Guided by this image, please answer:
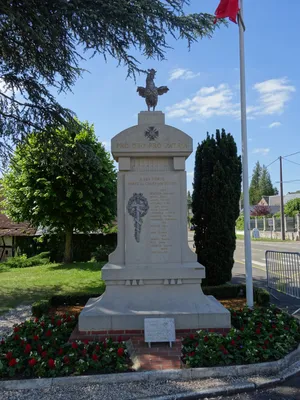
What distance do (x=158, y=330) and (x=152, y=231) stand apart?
182 centimetres

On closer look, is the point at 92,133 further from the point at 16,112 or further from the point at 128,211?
the point at 128,211

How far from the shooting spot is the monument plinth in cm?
575

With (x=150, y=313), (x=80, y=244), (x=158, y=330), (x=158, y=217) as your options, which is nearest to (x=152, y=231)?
(x=158, y=217)

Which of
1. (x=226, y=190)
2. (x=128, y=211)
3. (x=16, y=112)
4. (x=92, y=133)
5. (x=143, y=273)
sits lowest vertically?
(x=143, y=273)

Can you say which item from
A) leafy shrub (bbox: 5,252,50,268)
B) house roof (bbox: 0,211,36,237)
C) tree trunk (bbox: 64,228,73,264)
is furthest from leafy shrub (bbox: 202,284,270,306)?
house roof (bbox: 0,211,36,237)

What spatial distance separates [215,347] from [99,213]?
13.2 meters

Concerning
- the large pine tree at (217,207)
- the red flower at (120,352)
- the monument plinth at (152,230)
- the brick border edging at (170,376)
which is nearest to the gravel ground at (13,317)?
the monument plinth at (152,230)

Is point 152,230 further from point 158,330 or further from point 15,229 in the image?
point 15,229

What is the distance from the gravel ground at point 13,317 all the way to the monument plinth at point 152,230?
2072 mm

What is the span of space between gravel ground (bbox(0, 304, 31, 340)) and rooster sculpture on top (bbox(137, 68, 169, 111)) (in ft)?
17.2

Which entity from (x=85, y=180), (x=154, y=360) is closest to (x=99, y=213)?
(x=85, y=180)

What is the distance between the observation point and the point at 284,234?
36.7 meters

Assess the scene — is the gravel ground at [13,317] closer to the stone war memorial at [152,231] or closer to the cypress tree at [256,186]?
the stone war memorial at [152,231]

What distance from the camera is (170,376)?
4.00 meters
